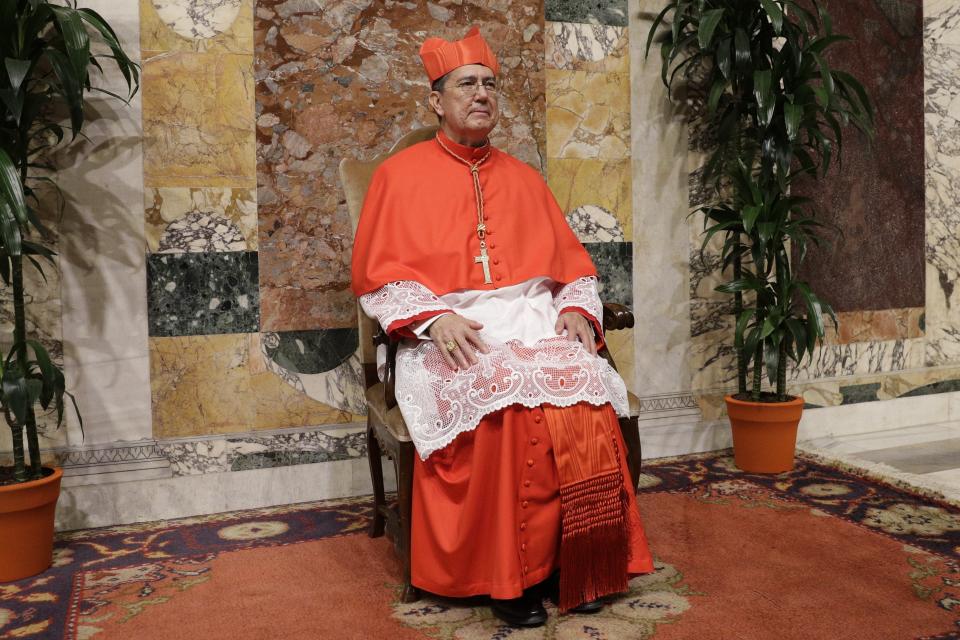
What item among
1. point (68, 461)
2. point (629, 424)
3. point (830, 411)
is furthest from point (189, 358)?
point (830, 411)

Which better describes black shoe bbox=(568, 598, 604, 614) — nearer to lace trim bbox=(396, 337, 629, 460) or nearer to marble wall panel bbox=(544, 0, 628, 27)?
lace trim bbox=(396, 337, 629, 460)

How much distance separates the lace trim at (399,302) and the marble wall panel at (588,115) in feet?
4.62

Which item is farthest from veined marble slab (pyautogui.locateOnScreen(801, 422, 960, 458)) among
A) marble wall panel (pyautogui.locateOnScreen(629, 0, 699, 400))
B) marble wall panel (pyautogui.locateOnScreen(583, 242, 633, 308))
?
marble wall panel (pyautogui.locateOnScreen(583, 242, 633, 308))

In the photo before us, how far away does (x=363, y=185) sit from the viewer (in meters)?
2.85

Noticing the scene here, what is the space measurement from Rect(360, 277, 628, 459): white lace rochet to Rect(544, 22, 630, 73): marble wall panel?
1.41 m

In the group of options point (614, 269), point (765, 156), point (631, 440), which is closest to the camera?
point (631, 440)

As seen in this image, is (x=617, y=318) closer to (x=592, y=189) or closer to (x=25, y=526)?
(x=592, y=189)

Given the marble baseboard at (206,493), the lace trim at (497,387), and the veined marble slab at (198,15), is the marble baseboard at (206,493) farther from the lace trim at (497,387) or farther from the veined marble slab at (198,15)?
the veined marble slab at (198,15)

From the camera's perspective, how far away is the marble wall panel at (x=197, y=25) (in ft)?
9.86

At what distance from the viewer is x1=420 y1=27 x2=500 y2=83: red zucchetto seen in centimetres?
261

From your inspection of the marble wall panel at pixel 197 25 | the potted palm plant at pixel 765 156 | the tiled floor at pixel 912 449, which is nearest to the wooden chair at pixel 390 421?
the marble wall panel at pixel 197 25

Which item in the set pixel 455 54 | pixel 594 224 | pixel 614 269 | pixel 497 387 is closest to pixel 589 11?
pixel 594 224

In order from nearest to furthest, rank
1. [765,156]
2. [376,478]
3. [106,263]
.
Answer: [376,478] → [106,263] → [765,156]

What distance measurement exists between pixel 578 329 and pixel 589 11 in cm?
184
